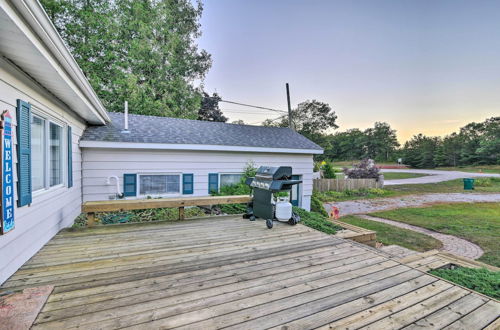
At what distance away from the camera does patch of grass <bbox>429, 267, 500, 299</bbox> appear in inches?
90.0

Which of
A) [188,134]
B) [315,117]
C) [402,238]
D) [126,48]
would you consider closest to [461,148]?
[315,117]

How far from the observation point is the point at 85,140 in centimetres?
543

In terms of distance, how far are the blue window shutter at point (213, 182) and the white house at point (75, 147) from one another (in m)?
0.03

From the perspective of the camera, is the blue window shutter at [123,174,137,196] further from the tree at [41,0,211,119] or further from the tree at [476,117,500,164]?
the tree at [476,117,500,164]

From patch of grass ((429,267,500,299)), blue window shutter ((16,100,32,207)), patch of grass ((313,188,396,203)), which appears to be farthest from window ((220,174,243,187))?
patch of grass ((313,188,396,203))

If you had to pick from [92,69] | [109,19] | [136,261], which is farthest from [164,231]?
[109,19]

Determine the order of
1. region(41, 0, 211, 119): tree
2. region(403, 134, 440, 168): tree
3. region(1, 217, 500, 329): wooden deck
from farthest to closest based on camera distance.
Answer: region(403, 134, 440, 168): tree
region(41, 0, 211, 119): tree
region(1, 217, 500, 329): wooden deck

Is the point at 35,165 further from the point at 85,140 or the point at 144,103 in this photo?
the point at 144,103

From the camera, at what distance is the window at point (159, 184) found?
623 centimetres

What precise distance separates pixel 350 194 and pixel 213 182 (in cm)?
1072

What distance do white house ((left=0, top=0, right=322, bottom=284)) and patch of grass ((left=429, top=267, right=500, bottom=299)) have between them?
442cm

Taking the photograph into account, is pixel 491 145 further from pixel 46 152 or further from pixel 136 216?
pixel 46 152

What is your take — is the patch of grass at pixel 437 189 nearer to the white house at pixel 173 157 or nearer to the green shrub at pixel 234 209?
the white house at pixel 173 157

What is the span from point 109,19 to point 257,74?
8522 millimetres
